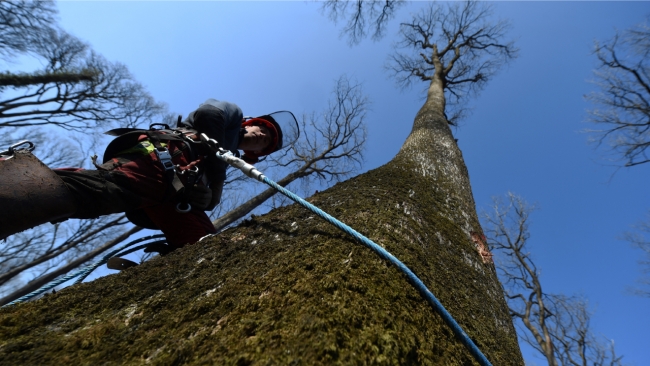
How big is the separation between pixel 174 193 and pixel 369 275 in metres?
1.58

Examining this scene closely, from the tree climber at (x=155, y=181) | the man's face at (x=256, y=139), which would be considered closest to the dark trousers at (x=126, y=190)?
the tree climber at (x=155, y=181)

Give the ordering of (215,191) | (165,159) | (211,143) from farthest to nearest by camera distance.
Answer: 1. (215,191)
2. (211,143)
3. (165,159)

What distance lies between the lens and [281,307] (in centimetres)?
96

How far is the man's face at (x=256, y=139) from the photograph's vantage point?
3.13m

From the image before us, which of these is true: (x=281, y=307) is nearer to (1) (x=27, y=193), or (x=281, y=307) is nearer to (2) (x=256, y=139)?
(1) (x=27, y=193)

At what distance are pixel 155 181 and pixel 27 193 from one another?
674 mm

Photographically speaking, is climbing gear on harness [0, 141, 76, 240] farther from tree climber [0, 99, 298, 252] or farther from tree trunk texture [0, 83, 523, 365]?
tree trunk texture [0, 83, 523, 365]

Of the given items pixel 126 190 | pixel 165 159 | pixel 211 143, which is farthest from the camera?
pixel 211 143

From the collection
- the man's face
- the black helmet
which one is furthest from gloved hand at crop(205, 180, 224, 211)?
the black helmet

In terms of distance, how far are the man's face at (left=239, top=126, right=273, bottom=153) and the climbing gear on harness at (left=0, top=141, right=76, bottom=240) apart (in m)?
1.63

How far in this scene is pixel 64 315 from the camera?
41.6 inches

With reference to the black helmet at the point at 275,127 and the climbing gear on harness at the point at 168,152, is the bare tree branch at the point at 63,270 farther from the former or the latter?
the climbing gear on harness at the point at 168,152

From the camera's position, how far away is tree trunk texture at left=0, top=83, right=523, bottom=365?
845mm

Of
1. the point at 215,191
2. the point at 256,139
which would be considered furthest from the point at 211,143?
the point at 256,139
